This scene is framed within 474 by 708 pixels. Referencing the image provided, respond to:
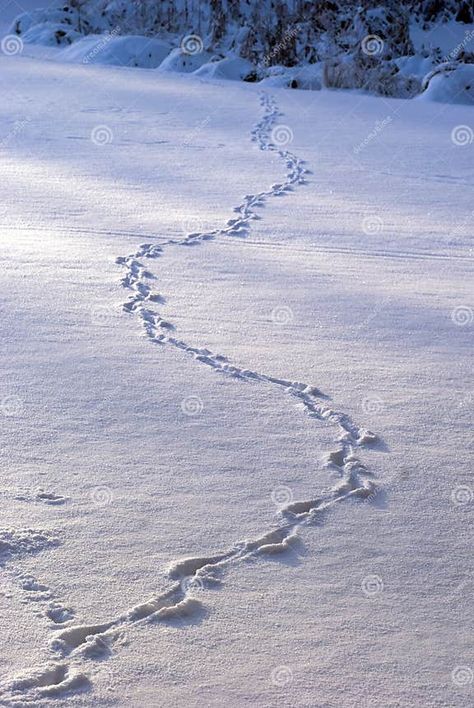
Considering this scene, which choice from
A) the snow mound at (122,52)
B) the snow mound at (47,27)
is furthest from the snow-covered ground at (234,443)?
the snow mound at (47,27)

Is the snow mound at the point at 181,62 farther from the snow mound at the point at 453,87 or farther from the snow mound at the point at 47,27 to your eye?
the snow mound at the point at 453,87

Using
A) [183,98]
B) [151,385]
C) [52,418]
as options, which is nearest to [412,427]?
[151,385]

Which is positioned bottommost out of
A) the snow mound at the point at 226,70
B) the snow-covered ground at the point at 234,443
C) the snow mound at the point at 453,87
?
the snow mound at the point at 226,70

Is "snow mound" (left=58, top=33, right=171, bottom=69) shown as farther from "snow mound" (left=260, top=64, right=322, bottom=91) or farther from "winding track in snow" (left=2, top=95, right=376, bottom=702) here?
"winding track in snow" (left=2, top=95, right=376, bottom=702)

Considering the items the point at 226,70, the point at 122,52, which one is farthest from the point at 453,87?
the point at 122,52

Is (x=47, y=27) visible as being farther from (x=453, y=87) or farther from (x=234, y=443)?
(x=234, y=443)

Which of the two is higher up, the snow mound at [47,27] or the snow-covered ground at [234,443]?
the snow-covered ground at [234,443]

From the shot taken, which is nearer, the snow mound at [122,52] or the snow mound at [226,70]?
the snow mound at [226,70]

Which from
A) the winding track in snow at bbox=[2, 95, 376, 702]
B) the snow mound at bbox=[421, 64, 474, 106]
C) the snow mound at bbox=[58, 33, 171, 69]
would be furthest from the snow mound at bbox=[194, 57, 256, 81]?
the winding track in snow at bbox=[2, 95, 376, 702]

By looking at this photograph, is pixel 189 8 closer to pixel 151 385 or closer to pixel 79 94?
pixel 79 94
